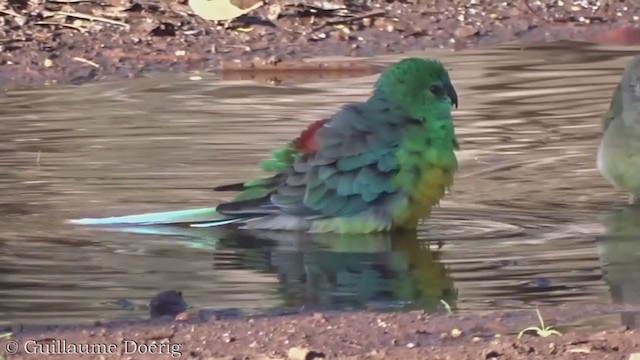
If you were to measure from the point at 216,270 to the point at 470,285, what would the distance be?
1029 mm

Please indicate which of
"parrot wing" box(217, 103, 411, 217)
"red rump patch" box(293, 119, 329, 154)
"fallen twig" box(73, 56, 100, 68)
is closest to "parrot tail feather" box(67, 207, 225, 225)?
"parrot wing" box(217, 103, 411, 217)

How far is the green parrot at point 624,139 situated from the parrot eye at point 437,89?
111 cm

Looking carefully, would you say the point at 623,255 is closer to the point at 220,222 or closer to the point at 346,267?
the point at 346,267

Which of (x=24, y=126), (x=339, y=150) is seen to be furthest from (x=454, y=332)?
(x=24, y=126)

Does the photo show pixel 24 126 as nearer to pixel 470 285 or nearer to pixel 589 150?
pixel 589 150

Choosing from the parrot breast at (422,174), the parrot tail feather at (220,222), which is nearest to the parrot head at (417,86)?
the parrot breast at (422,174)

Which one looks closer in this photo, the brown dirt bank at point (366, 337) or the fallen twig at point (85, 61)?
the brown dirt bank at point (366, 337)

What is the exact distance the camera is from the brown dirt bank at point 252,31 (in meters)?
11.6

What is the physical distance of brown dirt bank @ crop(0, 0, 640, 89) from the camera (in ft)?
38.2

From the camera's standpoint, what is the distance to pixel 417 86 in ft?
23.4

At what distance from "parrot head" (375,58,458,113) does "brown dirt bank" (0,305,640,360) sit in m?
1.78

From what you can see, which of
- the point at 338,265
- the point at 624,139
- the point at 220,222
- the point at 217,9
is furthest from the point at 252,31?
the point at 338,265

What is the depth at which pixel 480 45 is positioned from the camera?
12734 mm

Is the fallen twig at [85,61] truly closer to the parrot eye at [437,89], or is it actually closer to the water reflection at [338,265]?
the water reflection at [338,265]
